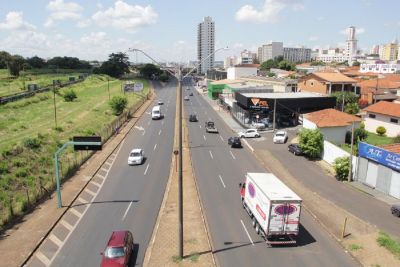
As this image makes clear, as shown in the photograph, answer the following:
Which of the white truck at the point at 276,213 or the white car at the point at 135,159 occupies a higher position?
the white truck at the point at 276,213

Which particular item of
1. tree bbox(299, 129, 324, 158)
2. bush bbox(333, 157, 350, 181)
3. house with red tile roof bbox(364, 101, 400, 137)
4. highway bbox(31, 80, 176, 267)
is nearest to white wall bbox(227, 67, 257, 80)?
house with red tile roof bbox(364, 101, 400, 137)

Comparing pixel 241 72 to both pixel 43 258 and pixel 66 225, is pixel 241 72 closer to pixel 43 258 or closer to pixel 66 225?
pixel 66 225

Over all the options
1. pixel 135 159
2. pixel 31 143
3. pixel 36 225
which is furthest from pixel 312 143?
pixel 31 143

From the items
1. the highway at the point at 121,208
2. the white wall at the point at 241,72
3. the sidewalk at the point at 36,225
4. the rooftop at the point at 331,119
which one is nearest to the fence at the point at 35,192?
the sidewalk at the point at 36,225

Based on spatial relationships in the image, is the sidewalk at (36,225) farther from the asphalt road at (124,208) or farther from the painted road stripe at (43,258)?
the asphalt road at (124,208)

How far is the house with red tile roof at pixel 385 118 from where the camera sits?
56.9 metres

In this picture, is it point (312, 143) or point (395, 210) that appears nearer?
point (395, 210)

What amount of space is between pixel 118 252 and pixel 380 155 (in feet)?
85.1

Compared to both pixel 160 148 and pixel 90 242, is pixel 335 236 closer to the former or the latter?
pixel 90 242

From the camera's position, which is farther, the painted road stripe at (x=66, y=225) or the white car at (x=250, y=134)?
the white car at (x=250, y=134)

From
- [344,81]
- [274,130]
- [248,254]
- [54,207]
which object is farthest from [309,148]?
[344,81]

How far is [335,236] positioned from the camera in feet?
82.4

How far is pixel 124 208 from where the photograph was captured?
30312 millimetres

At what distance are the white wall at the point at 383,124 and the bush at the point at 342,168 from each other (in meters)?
23.4
